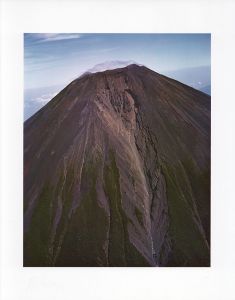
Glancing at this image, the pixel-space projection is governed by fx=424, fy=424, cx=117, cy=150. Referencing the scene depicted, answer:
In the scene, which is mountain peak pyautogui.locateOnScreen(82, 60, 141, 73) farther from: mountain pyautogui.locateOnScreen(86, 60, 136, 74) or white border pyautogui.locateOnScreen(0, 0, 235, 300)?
white border pyautogui.locateOnScreen(0, 0, 235, 300)

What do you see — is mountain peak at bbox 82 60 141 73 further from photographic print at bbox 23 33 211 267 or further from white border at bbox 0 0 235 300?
white border at bbox 0 0 235 300

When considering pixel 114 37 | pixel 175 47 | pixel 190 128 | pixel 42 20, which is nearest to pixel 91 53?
pixel 114 37

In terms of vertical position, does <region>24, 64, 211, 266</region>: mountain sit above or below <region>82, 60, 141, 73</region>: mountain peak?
below

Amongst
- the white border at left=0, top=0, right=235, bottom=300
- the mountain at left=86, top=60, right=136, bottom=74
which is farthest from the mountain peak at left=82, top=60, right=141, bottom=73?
the white border at left=0, top=0, right=235, bottom=300
